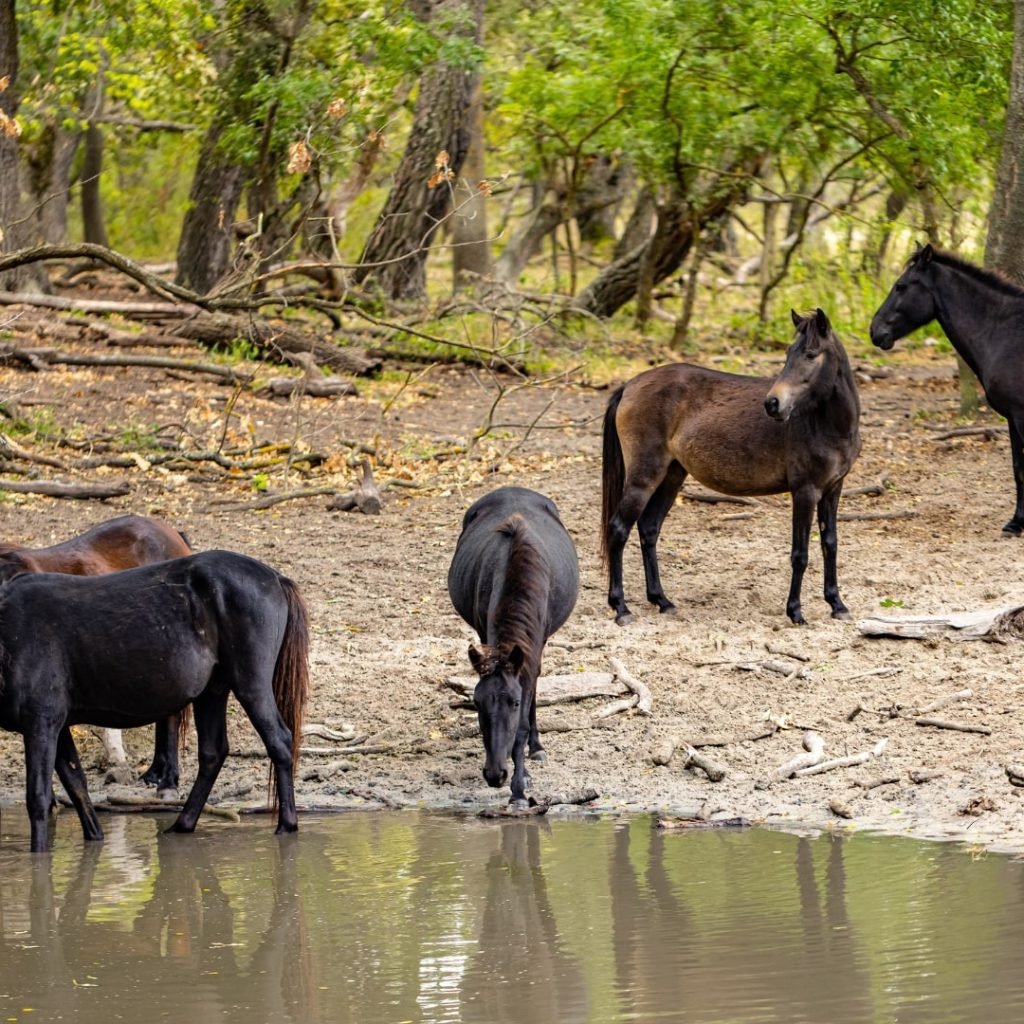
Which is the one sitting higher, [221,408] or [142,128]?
[142,128]

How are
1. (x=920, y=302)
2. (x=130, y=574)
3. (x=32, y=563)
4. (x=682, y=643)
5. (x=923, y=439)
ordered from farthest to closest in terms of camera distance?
1. (x=923, y=439)
2. (x=920, y=302)
3. (x=682, y=643)
4. (x=32, y=563)
5. (x=130, y=574)

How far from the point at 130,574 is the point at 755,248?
2731 cm

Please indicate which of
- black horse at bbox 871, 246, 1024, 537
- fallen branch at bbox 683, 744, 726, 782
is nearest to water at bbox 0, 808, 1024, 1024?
fallen branch at bbox 683, 744, 726, 782

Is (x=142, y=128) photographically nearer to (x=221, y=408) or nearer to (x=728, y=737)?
(x=221, y=408)

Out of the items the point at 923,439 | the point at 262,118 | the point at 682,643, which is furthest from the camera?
the point at 262,118

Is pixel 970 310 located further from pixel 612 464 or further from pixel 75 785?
pixel 75 785

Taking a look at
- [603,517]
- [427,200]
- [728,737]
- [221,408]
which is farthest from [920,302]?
[427,200]

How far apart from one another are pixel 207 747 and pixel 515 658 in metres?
1.59

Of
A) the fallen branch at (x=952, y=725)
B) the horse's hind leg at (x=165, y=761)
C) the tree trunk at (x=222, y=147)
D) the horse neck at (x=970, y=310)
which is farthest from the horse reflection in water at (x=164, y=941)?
the tree trunk at (x=222, y=147)

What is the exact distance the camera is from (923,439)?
15164 millimetres

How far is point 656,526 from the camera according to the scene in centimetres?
1092

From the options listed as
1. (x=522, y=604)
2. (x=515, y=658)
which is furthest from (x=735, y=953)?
(x=522, y=604)

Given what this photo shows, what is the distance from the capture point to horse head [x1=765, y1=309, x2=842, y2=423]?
9.97m

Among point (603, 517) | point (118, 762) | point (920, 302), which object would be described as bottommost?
point (118, 762)
